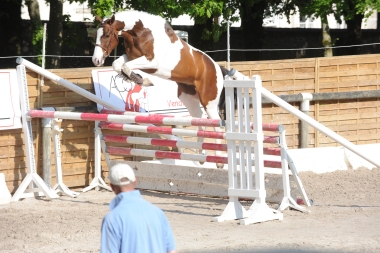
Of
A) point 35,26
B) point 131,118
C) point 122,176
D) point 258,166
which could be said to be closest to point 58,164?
point 131,118

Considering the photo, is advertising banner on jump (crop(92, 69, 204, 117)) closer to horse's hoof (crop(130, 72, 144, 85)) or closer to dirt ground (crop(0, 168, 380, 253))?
horse's hoof (crop(130, 72, 144, 85))

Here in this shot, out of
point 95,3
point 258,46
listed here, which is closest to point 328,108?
point 95,3

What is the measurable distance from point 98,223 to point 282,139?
2.12 metres

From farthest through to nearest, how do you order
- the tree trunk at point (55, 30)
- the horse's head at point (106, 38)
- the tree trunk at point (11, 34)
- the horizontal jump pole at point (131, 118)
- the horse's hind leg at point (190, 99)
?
the tree trunk at point (11, 34)
the tree trunk at point (55, 30)
the horse's hind leg at point (190, 99)
the horse's head at point (106, 38)
the horizontal jump pole at point (131, 118)

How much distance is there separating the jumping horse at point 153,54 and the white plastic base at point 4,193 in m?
1.80

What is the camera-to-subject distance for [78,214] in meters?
8.03

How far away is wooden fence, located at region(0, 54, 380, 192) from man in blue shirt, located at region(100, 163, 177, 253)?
556 centimetres

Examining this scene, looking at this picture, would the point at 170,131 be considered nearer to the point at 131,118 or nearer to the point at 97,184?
the point at 131,118

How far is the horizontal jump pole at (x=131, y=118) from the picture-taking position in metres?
8.11

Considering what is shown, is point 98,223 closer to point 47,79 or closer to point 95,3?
point 47,79

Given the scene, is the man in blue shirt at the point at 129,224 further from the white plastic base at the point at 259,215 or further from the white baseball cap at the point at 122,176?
the white plastic base at the point at 259,215

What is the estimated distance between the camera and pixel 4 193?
29.4 feet

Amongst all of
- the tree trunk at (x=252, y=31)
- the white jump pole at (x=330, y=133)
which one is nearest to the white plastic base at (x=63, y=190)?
the white jump pole at (x=330, y=133)

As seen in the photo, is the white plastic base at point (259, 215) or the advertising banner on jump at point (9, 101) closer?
the white plastic base at point (259, 215)
